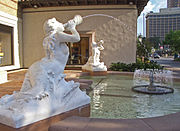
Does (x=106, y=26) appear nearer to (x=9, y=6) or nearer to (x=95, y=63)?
(x=95, y=63)

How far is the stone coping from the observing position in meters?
2.44

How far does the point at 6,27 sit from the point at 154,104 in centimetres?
1227

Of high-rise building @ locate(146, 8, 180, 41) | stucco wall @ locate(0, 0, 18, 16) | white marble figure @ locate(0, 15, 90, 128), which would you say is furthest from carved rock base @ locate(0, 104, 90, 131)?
high-rise building @ locate(146, 8, 180, 41)

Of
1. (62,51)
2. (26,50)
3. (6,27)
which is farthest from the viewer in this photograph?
(26,50)

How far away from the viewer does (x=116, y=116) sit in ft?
12.6

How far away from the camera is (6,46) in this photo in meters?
14.2

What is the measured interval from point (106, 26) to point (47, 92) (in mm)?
12512

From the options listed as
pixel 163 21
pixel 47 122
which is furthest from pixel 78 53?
pixel 163 21

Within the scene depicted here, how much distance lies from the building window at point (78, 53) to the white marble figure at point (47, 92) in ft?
40.1

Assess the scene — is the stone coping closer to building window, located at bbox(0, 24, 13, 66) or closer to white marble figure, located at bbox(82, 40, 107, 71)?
white marble figure, located at bbox(82, 40, 107, 71)

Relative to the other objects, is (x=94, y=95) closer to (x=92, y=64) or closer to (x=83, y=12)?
(x=92, y=64)

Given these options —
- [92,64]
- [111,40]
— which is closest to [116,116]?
[92,64]

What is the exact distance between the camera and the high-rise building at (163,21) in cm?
8898

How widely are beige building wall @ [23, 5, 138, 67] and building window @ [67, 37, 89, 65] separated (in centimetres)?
152
